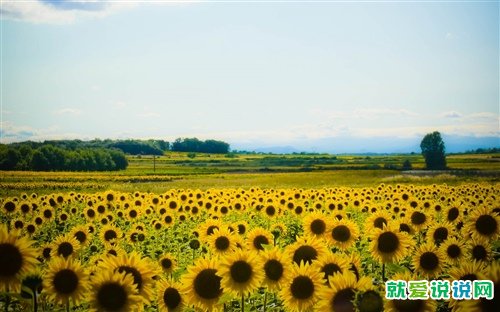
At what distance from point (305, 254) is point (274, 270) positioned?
1.93 feet

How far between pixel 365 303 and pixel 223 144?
335 feet

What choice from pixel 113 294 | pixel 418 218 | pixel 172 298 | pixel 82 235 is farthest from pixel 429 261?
pixel 82 235

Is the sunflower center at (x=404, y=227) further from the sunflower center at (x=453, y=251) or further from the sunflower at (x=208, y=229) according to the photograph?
the sunflower at (x=208, y=229)

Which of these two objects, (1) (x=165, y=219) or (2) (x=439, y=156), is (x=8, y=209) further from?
(2) (x=439, y=156)

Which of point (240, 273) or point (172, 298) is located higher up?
point (240, 273)

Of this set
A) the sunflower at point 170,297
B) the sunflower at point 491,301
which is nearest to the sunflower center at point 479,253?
the sunflower at point 491,301

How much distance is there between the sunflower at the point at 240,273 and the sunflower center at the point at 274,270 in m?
0.12

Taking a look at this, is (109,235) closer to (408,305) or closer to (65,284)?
(65,284)

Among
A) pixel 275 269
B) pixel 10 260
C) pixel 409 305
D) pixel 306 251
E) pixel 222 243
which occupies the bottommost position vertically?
pixel 409 305

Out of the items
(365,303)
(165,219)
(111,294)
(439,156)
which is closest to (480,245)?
(365,303)

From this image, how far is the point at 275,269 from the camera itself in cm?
523

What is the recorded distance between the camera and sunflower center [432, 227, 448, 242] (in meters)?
8.50

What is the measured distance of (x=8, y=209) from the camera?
13.3 meters

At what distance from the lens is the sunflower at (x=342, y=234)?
7.62 m
